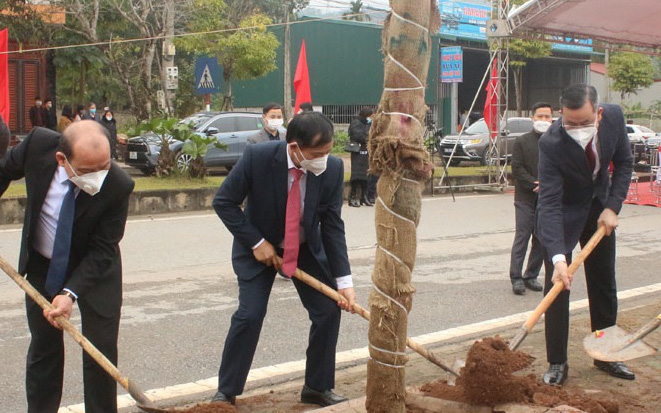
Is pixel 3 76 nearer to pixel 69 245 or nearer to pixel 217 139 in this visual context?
pixel 217 139

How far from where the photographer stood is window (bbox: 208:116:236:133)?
68.6 ft

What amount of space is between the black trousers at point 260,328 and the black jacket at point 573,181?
4.67 ft

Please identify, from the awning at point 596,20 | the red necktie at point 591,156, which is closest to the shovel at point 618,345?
the red necktie at point 591,156

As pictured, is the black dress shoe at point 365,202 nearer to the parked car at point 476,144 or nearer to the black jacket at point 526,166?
the black jacket at point 526,166

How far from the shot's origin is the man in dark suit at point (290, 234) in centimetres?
442

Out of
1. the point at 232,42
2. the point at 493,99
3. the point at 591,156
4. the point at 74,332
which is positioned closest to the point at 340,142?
the point at 232,42

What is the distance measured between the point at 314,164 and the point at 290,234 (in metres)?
0.39

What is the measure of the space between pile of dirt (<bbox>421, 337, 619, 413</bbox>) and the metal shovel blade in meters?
0.56

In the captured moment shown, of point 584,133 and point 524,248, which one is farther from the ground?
point 584,133

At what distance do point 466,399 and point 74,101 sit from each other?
2471cm

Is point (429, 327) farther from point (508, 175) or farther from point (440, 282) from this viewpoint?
point (508, 175)

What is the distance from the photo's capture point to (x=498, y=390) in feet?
13.9

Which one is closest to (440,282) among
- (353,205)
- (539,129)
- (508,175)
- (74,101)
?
(539,129)

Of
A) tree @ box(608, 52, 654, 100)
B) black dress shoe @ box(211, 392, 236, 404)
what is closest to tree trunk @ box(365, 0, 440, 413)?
black dress shoe @ box(211, 392, 236, 404)
